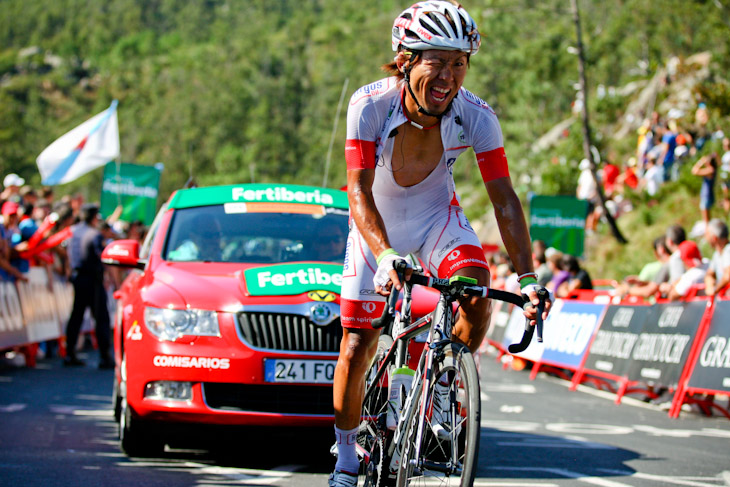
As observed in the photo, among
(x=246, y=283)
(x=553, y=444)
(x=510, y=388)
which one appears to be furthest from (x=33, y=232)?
(x=553, y=444)

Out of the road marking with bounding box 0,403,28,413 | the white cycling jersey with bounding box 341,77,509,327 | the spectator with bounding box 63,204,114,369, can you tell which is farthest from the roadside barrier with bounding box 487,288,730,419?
the spectator with bounding box 63,204,114,369

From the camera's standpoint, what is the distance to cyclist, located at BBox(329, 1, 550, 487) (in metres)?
4.47

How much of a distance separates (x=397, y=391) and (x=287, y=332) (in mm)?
2050

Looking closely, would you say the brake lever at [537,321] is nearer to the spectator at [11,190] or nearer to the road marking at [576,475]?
the road marking at [576,475]

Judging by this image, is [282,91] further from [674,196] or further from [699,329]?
[699,329]

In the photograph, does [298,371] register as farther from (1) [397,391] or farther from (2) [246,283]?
(1) [397,391]

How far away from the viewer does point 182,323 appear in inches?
254

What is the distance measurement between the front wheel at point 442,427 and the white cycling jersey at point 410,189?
0.64m

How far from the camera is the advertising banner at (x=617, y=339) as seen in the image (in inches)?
484

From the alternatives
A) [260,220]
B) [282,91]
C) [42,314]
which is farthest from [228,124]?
[260,220]

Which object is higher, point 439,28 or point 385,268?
point 439,28

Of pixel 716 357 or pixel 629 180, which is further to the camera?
pixel 629 180

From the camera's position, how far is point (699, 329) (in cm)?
1064

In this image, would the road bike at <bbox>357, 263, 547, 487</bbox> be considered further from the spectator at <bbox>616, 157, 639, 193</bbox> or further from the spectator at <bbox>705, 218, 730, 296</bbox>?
the spectator at <bbox>616, 157, 639, 193</bbox>
